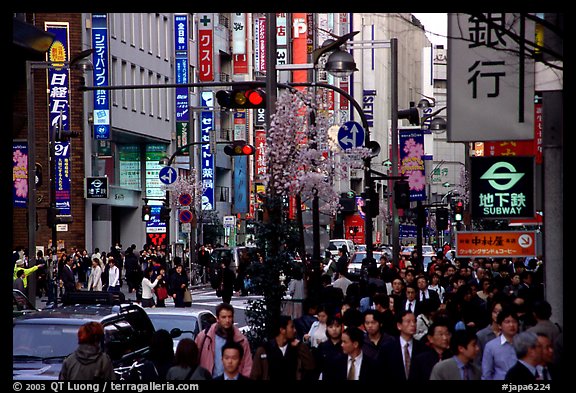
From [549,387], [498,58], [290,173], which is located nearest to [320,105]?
[290,173]

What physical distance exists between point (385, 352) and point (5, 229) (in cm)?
528

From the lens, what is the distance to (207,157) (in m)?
76.8

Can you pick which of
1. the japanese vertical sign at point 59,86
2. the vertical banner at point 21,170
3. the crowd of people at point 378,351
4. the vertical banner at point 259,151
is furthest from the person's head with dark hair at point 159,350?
the vertical banner at point 259,151

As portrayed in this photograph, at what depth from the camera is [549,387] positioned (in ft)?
32.3

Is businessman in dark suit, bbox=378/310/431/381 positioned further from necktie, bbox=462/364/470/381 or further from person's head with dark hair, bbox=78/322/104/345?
person's head with dark hair, bbox=78/322/104/345

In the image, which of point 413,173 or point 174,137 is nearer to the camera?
point 413,173

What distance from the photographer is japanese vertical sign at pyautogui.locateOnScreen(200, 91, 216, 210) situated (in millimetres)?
74875

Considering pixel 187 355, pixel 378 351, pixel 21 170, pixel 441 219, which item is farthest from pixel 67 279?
pixel 187 355

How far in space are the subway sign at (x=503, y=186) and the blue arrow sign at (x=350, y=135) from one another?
1649 centimetres

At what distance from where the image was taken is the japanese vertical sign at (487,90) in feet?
46.7

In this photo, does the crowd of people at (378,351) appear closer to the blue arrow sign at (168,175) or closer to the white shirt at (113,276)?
the white shirt at (113,276)

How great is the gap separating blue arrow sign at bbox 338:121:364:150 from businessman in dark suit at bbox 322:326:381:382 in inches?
788

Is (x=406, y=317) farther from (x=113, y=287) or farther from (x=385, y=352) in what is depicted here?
(x=113, y=287)

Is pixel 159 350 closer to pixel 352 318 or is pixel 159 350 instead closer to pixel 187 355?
pixel 187 355
